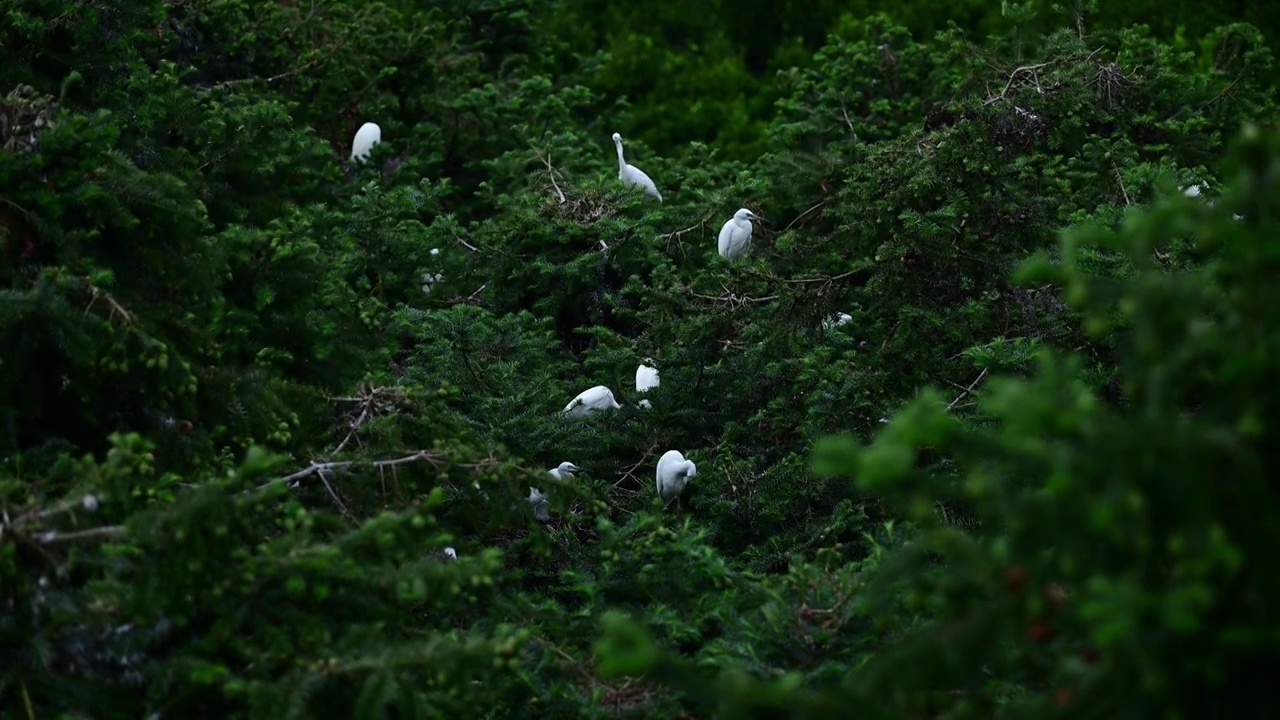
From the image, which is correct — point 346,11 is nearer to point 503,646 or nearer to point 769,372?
point 769,372

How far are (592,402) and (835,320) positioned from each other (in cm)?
105

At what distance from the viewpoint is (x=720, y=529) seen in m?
4.58

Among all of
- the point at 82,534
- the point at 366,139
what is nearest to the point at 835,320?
the point at 82,534

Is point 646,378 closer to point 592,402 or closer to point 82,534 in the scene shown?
point 592,402

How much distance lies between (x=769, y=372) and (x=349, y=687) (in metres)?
2.73

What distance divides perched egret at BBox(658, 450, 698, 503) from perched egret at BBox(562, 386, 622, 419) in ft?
1.98

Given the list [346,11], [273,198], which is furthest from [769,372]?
[346,11]

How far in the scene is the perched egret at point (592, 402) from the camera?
5.23 metres

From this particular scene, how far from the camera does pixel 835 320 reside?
5.31 metres

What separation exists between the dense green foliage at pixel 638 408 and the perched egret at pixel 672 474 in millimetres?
66

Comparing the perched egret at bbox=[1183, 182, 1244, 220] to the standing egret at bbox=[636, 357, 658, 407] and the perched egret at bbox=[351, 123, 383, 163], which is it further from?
the perched egret at bbox=[351, 123, 383, 163]

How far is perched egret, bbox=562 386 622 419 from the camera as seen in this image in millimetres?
5227

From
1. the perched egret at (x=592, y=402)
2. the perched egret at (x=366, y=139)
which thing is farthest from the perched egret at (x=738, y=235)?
the perched egret at (x=366, y=139)

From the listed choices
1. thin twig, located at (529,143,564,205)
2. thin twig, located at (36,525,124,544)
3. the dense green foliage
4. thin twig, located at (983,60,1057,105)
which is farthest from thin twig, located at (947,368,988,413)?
thin twig, located at (36,525,124,544)
